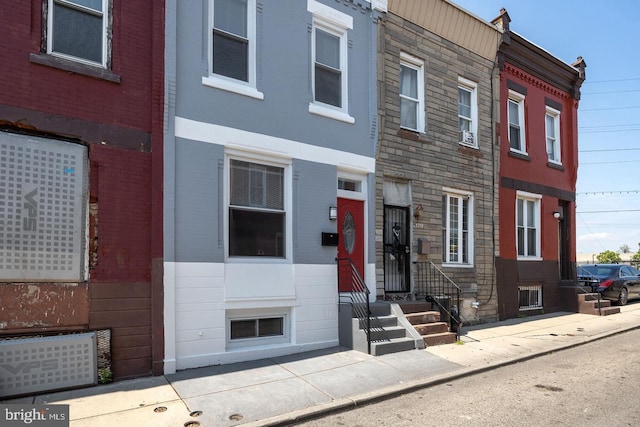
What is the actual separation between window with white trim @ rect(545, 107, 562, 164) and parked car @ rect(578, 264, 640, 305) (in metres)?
4.24

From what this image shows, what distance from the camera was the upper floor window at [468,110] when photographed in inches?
472

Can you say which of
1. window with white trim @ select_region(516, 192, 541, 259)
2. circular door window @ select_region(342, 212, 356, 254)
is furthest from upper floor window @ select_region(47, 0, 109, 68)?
window with white trim @ select_region(516, 192, 541, 259)

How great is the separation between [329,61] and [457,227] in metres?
5.35

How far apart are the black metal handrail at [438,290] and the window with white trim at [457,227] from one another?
71 centimetres

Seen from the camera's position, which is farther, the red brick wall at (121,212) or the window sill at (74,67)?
the red brick wall at (121,212)

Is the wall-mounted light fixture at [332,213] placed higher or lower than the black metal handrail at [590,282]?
higher

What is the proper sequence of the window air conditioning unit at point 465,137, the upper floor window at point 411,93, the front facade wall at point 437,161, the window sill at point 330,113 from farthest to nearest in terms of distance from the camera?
1. the window air conditioning unit at point 465,137
2. the upper floor window at point 411,93
3. the front facade wall at point 437,161
4. the window sill at point 330,113

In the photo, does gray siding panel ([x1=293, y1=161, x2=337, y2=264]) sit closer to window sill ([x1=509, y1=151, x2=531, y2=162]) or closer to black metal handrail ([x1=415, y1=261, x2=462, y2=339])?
black metal handrail ([x1=415, y1=261, x2=462, y2=339])

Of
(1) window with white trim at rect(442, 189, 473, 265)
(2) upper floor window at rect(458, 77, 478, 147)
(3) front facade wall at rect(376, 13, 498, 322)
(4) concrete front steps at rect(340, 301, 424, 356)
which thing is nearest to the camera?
(4) concrete front steps at rect(340, 301, 424, 356)

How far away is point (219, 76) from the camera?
7.70 metres

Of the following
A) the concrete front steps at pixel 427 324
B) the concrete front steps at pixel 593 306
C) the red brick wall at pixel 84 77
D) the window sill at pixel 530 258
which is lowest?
the concrete front steps at pixel 593 306

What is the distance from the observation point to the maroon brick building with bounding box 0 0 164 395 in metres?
5.81

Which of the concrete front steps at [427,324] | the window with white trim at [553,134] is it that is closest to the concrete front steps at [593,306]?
the window with white trim at [553,134]

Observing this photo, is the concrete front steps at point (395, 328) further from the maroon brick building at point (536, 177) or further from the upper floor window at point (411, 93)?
the upper floor window at point (411, 93)
